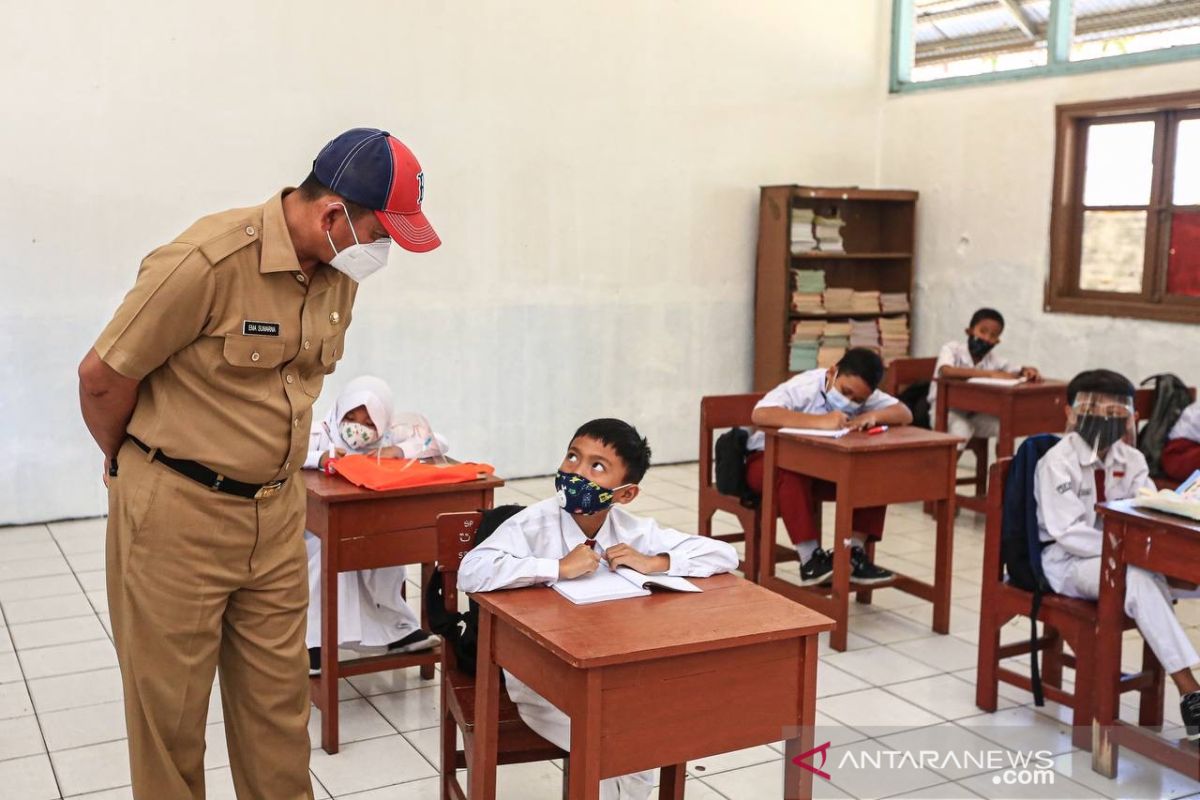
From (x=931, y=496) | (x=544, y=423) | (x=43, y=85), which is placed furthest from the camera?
(x=544, y=423)

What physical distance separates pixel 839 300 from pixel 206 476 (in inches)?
239

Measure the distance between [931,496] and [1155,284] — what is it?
9.98 ft

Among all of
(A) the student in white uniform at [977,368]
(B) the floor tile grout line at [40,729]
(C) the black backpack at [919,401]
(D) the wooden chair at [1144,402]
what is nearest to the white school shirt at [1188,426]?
(D) the wooden chair at [1144,402]

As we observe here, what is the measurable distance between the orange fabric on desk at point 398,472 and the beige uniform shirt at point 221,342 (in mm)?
1045

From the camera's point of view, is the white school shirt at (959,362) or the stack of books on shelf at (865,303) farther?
the stack of books on shelf at (865,303)

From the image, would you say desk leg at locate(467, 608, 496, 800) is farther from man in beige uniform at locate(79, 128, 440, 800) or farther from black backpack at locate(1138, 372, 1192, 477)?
black backpack at locate(1138, 372, 1192, 477)

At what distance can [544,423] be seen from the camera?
7.14 meters

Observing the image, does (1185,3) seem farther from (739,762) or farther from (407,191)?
(407,191)

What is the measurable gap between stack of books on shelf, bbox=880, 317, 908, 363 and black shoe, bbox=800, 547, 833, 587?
352 centimetres

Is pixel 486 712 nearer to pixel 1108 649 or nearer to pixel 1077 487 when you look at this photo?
pixel 1108 649

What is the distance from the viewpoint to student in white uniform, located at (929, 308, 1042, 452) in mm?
6160

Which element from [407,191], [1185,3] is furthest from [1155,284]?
[407,191]

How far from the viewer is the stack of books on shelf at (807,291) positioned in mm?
7520

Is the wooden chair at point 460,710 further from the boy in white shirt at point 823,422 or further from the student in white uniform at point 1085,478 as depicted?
the boy in white shirt at point 823,422
